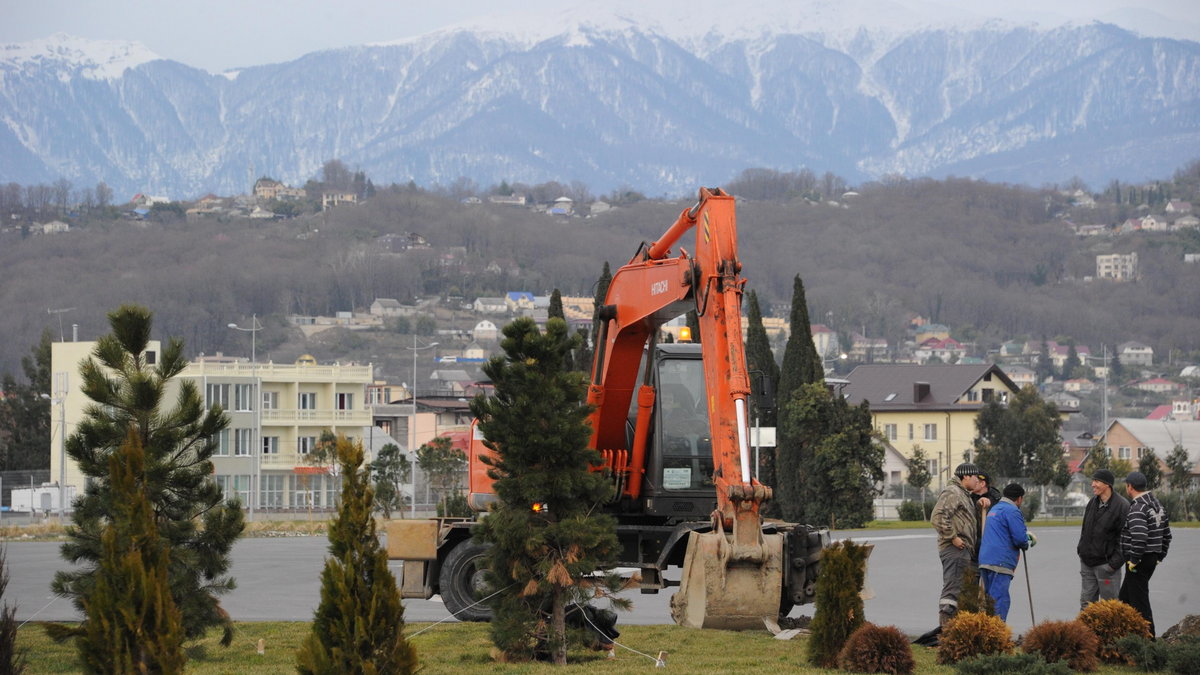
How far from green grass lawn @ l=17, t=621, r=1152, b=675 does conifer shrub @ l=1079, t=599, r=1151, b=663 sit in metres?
0.26

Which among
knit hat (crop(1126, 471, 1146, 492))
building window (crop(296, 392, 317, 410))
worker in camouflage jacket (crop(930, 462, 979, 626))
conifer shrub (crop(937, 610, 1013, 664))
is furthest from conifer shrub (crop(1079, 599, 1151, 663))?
building window (crop(296, 392, 317, 410))

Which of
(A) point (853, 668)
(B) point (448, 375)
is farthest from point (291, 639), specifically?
(B) point (448, 375)

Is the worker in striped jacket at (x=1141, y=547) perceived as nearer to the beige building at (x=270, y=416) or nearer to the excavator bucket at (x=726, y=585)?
the excavator bucket at (x=726, y=585)

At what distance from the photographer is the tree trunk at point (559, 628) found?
13328 millimetres

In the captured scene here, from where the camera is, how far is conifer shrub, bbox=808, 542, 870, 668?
1239 centimetres

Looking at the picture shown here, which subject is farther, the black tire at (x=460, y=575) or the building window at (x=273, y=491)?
the building window at (x=273, y=491)

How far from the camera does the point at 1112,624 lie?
13102 mm

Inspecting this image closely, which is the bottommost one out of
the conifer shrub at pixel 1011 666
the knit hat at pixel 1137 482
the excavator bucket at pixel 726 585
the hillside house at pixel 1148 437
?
the conifer shrub at pixel 1011 666

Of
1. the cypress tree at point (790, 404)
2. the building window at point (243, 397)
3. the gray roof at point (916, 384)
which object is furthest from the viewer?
the gray roof at point (916, 384)

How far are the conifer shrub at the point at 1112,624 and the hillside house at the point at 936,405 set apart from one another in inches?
2932

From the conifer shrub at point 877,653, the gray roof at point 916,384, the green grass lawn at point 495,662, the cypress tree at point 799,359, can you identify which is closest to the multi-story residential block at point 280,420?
the gray roof at point 916,384

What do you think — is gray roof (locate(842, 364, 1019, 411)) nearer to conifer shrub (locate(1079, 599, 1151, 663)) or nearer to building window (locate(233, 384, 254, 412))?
building window (locate(233, 384, 254, 412))

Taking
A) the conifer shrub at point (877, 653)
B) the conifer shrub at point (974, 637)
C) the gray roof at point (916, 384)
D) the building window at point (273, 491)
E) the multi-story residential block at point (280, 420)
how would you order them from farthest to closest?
the gray roof at point (916, 384) < the building window at point (273, 491) < the multi-story residential block at point (280, 420) < the conifer shrub at point (974, 637) < the conifer shrub at point (877, 653)

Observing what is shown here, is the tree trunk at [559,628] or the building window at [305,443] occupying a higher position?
the building window at [305,443]
